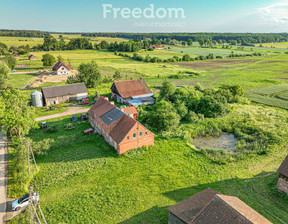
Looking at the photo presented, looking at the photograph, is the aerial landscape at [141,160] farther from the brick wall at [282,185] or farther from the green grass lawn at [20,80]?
the green grass lawn at [20,80]

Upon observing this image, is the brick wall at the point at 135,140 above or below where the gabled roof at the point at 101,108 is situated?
below

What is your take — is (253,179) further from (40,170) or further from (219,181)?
(40,170)

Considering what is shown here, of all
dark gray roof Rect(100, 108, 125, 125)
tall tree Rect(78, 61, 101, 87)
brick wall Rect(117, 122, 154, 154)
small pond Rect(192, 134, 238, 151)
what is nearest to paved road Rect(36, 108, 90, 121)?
dark gray roof Rect(100, 108, 125, 125)

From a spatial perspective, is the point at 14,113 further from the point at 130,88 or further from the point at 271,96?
the point at 271,96

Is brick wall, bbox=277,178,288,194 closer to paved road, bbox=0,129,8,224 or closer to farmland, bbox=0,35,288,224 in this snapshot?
farmland, bbox=0,35,288,224

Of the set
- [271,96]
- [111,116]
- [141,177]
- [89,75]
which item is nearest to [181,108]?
[111,116]

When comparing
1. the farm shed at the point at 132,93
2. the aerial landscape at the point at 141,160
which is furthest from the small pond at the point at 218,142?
the farm shed at the point at 132,93
